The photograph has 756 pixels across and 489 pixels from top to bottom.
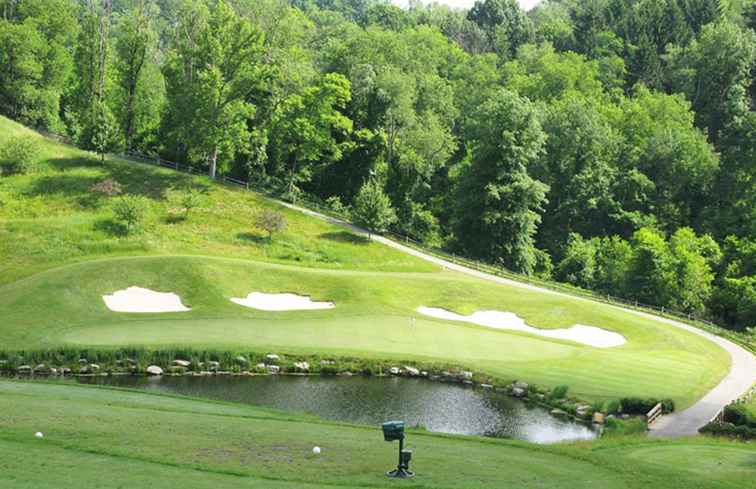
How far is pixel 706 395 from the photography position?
42.7m

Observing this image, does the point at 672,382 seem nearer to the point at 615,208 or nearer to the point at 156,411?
the point at 156,411

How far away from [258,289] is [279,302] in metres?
2.11

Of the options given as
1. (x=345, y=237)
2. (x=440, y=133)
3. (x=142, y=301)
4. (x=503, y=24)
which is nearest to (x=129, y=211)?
(x=142, y=301)

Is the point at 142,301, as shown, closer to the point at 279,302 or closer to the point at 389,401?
the point at 279,302

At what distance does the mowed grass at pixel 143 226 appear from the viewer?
213ft

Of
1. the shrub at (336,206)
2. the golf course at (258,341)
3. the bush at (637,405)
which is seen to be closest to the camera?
the golf course at (258,341)

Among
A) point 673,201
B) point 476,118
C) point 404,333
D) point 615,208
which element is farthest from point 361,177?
point 404,333

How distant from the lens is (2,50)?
91625 mm

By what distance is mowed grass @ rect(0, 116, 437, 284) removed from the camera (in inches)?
2554

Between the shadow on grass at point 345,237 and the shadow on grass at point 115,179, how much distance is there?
13.3 metres

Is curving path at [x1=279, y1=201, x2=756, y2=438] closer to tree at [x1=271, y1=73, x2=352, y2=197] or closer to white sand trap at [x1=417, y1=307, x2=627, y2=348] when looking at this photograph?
white sand trap at [x1=417, y1=307, x2=627, y2=348]

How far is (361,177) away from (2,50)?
39631 millimetres

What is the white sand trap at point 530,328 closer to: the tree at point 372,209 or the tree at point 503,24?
the tree at point 372,209

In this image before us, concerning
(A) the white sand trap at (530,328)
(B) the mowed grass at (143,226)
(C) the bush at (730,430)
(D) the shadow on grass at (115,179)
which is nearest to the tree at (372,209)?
(B) the mowed grass at (143,226)
